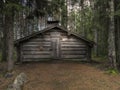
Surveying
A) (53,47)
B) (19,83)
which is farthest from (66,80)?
(53,47)

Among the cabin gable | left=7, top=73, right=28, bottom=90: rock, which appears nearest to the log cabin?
the cabin gable

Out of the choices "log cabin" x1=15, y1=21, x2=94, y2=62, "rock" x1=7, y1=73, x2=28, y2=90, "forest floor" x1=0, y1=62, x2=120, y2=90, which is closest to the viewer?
"rock" x1=7, y1=73, x2=28, y2=90

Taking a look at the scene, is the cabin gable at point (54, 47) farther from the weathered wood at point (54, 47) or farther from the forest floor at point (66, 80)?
the forest floor at point (66, 80)

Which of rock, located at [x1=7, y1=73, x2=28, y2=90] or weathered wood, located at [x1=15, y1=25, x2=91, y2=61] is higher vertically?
weathered wood, located at [x1=15, y1=25, x2=91, y2=61]

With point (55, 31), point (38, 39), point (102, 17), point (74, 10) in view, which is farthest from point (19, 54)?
point (74, 10)

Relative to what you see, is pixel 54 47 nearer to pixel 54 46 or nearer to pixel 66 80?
pixel 54 46

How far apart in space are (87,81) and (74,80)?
797 millimetres

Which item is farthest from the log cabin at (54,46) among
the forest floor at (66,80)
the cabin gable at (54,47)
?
the forest floor at (66,80)

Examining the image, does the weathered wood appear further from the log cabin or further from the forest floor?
the forest floor

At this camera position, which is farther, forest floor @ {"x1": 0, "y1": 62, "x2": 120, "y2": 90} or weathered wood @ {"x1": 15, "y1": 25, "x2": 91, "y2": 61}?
weathered wood @ {"x1": 15, "y1": 25, "x2": 91, "y2": 61}

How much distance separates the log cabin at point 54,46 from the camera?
22.4 m

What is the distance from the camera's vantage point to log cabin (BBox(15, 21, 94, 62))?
883 inches

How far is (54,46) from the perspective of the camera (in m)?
22.6

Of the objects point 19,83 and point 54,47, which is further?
point 54,47
